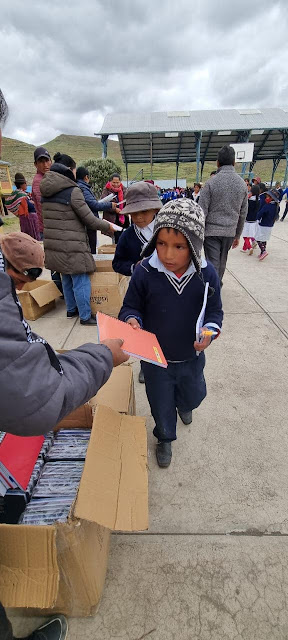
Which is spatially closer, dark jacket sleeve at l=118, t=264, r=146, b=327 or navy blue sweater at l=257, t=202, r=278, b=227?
dark jacket sleeve at l=118, t=264, r=146, b=327

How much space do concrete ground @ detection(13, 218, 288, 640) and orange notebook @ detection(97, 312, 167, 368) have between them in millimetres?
964

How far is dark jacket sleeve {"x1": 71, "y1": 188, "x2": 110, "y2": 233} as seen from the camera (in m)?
3.26

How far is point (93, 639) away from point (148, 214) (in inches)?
90.8

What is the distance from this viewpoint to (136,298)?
5.47 ft

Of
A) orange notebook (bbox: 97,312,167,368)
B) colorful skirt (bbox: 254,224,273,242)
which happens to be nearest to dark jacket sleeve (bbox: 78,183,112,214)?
orange notebook (bbox: 97,312,167,368)

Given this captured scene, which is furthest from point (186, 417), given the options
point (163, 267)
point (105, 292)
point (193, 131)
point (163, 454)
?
point (193, 131)

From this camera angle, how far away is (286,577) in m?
1.36

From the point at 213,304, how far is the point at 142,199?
1046 millimetres

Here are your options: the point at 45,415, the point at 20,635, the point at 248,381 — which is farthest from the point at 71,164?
the point at 20,635

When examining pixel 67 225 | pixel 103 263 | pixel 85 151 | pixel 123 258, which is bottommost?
pixel 103 263

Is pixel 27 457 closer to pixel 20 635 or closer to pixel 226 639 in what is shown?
pixel 20 635

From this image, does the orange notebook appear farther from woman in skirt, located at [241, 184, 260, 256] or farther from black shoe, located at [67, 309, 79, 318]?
woman in skirt, located at [241, 184, 260, 256]

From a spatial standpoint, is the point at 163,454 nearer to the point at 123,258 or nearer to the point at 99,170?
the point at 123,258

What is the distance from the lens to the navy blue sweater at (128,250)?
2482 millimetres
